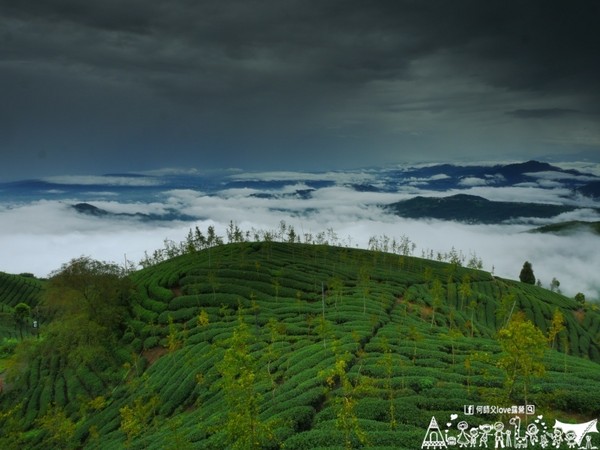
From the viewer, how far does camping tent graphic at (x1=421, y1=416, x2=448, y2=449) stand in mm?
24538

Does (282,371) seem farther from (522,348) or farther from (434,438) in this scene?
(522,348)

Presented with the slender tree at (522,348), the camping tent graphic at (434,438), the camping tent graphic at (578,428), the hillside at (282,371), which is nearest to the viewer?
the slender tree at (522,348)

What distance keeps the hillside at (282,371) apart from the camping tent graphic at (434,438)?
0.60 m

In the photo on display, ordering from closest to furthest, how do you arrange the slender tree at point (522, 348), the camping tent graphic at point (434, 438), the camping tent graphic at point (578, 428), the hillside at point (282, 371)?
the slender tree at point (522, 348) → the camping tent graphic at point (434, 438) → the camping tent graphic at point (578, 428) → the hillside at point (282, 371)

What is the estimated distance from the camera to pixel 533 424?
25891 millimetres

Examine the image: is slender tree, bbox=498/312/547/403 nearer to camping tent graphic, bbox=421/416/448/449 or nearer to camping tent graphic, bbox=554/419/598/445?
camping tent graphic, bbox=554/419/598/445

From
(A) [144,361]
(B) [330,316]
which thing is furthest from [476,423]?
(A) [144,361]

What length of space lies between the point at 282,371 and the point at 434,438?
18867 mm

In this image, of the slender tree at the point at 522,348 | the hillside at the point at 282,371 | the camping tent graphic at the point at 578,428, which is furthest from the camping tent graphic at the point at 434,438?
the camping tent graphic at the point at 578,428

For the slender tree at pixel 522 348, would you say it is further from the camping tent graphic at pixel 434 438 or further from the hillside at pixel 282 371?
the camping tent graphic at pixel 434 438

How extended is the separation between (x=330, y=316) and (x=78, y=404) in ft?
123

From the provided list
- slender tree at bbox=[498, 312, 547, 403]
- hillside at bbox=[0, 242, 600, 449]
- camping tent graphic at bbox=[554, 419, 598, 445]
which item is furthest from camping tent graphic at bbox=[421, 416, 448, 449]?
camping tent graphic at bbox=[554, 419, 598, 445]

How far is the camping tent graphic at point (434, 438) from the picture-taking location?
24.5m

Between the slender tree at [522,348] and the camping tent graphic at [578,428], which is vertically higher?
the slender tree at [522,348]
